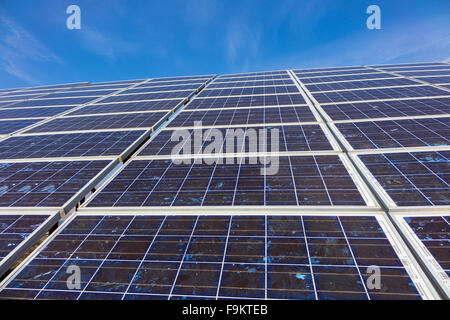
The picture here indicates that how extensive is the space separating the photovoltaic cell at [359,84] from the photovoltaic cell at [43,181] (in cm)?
1298

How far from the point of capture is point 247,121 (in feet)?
30.1

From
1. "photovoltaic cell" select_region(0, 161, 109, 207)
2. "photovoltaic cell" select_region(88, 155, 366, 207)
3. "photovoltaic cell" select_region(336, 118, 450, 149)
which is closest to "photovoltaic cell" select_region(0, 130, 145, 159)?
"photovoltaic cell" select_region(0, 161, 109, 207)

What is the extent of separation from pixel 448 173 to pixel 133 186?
25.2 feet

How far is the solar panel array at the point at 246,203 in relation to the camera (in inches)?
127

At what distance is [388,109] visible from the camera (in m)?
8.94

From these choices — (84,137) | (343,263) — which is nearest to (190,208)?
(343,263)

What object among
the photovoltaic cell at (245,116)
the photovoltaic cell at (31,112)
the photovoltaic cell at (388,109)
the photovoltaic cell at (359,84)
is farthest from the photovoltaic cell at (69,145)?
the photovoltaic cell at (359,84)

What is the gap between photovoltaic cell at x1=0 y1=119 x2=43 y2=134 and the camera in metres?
11.2

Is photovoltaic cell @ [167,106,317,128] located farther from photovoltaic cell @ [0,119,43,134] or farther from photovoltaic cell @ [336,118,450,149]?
photovoltaic cell @ [0,119,43,134]

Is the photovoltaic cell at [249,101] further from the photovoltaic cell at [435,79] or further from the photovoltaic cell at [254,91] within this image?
the photovoltaic cell at [435,79]

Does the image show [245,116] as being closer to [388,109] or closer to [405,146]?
[405,146]

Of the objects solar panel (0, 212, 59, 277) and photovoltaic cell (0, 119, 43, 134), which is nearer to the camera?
solar panel (0, 212, 59, 277)

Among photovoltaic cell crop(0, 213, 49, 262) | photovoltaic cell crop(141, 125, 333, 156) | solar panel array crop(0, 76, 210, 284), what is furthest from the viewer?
photovoltaic cell crop(141, 125, 333, 156)

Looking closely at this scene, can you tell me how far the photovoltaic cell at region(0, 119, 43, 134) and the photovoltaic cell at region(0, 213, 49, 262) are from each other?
355 inches
